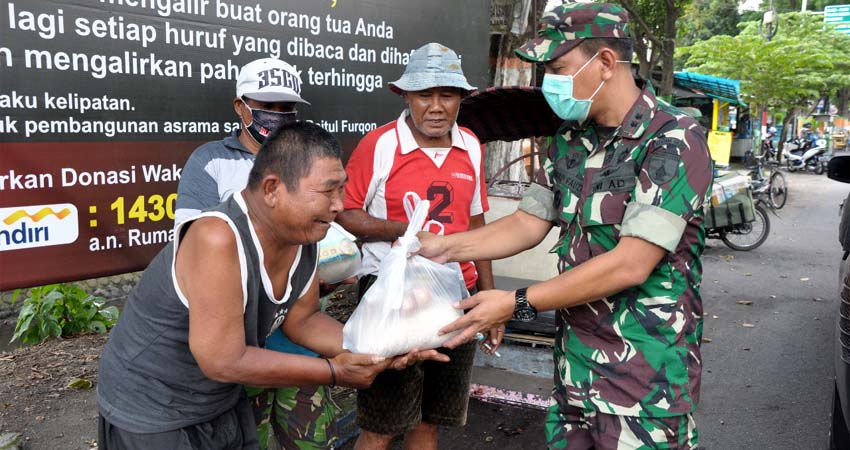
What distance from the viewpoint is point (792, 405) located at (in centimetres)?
465

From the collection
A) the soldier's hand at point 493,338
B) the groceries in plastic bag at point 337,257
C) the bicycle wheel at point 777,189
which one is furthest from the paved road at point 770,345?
the bicycle wheel at point 777,189

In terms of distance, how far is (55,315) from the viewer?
4996 millimetres

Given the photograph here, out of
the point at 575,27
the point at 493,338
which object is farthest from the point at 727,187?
the point at 575,27

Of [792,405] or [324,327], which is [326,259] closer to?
[324,327]

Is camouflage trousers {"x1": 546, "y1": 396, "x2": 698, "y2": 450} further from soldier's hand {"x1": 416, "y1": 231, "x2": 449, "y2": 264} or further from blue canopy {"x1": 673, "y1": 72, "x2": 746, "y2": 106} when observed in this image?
blue canopy {"x1": 673, "y1": 72, "x2": 746, "y2": 106}

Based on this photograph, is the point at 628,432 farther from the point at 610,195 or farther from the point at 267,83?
the point at 267,83

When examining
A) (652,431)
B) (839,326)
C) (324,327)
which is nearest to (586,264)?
(652,431)

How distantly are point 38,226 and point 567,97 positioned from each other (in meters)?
1.85

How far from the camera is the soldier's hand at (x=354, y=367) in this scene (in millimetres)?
2096

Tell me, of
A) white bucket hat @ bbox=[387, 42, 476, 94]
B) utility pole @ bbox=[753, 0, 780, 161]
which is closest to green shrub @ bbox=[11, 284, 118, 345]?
white bucket hat @ bbox=[387, 42, 476, 94]

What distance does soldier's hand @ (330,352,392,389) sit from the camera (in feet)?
6.88

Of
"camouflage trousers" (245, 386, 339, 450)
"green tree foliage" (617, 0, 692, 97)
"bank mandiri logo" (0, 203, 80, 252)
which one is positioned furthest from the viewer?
"green tree foliage" (617, 0, 692, 97)

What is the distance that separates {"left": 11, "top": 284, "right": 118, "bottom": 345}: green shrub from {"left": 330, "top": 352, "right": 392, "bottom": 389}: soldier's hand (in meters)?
3.48

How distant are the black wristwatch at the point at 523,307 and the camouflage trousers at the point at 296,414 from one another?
97 cm
